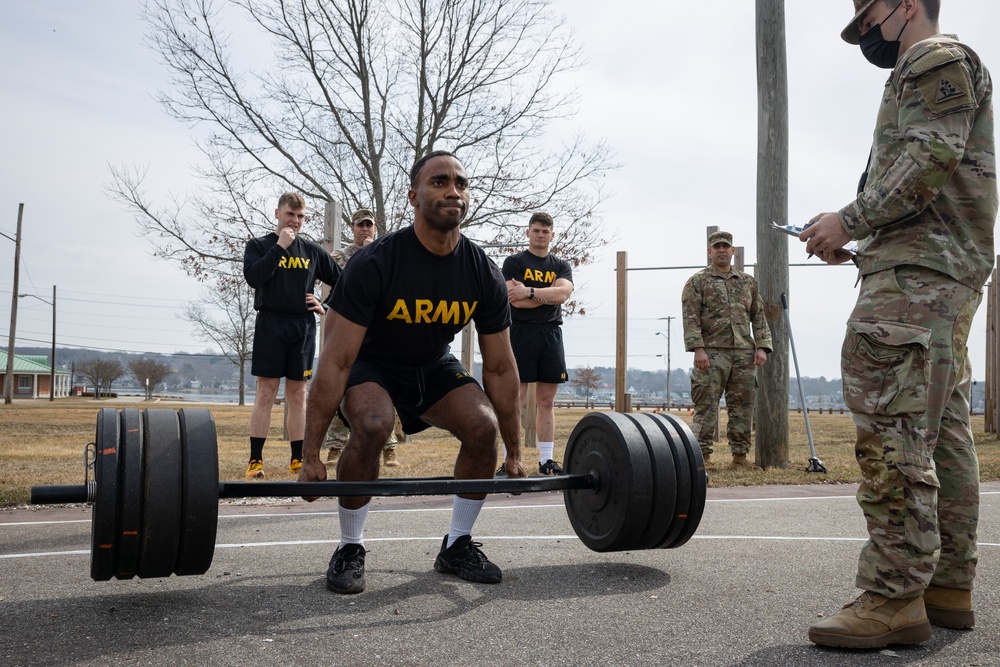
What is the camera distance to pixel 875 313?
102 inches

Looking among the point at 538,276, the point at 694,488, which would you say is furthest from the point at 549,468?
the point at 694,488

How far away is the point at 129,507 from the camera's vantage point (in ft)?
8.68

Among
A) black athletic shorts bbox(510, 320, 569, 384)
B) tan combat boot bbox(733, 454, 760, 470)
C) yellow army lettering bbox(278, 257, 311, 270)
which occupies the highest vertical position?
yellow army lettering bbox(278, 257, 311, 270)

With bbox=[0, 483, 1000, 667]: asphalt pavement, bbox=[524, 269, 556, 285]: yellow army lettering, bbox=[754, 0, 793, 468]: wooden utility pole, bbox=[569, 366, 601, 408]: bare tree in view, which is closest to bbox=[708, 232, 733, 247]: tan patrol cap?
bbox=[754, 0, 793, 468]: wooden utility pole

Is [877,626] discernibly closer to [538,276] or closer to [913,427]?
[913,427]

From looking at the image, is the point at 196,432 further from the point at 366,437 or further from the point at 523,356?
the point at 523,356

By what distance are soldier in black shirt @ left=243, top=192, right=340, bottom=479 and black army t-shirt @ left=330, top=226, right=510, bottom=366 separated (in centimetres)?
277

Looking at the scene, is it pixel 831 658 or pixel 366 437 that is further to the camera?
pixel 366 437

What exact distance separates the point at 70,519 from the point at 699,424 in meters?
5.33

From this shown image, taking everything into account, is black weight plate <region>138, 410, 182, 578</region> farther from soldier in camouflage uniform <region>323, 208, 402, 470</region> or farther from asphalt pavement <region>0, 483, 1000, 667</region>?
soldier in camouflage uniform <region>323, 208, 402, 470</region>

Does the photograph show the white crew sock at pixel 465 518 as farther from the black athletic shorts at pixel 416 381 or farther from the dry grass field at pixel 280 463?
the dry grass field at pixel 280 463

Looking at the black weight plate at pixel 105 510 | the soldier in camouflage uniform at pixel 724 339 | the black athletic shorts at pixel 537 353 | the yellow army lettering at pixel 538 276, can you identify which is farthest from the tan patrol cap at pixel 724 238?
the black weight plate at pixel 105 510

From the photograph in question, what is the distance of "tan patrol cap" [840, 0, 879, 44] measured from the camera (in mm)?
2857

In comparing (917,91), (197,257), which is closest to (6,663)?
(917,91)
